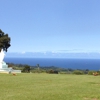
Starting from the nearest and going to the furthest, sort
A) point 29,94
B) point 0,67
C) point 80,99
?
point 80,99
point 29,94
point 0,67

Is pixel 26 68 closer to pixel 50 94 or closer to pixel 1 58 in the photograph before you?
pixel 1 58

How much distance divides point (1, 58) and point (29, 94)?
3209 cm

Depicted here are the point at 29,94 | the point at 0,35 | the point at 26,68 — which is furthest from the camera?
the point at 0,35

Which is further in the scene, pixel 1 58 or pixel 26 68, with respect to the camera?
pixel 26 68

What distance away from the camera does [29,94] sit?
45.4ft

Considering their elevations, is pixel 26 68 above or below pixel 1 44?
below

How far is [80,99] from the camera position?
12.6 m

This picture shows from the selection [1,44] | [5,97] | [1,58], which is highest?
[1,44]

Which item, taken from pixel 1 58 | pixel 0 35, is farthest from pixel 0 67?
pixel 0 35

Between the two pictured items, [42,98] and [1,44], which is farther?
[1,44]

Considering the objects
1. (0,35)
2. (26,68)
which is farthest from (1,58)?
(0,35)

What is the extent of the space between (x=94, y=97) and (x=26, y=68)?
40.9m

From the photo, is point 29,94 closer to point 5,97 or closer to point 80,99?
point 5,97

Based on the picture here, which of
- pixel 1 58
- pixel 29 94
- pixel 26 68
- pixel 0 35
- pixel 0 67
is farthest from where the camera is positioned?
pixel 0 35
